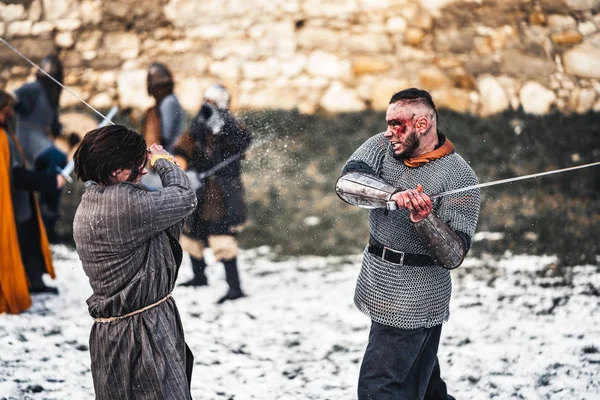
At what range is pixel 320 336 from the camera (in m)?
4.05

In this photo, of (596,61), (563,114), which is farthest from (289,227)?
(596,61)

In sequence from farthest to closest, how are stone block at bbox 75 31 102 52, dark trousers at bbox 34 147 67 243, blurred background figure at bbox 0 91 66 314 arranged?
stone block at bbox 75 31 102 52 → dark trousers at bbox 34 147 67 243 → blurred background figure at bbox 0 91 66 314

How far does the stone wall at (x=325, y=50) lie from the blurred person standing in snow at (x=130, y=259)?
383 cm

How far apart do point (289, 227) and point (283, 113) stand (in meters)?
0.96

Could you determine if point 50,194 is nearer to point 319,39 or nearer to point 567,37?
point 319,39

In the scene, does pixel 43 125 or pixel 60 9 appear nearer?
pixel 43 125

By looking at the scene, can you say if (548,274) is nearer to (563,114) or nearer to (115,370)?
(563,114)

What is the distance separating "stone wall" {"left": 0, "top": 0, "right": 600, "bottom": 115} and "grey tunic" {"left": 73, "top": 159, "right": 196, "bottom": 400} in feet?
12.7

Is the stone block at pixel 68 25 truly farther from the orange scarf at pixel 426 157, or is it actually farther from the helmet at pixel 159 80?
the orange scarf at pixel 426 157

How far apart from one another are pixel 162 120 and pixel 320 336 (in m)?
2.11

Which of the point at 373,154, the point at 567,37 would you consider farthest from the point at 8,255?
the point at 567,37

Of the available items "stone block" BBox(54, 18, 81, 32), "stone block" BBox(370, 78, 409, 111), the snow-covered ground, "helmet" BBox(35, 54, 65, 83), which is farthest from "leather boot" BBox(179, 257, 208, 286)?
"stone block" BBox(54, 18, 81, 32)

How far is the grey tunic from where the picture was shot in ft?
6.87

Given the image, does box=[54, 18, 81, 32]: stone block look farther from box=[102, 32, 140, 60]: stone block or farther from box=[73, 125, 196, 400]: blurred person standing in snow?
box=[73, 125, 196, 400]: blurred person standing in snow
